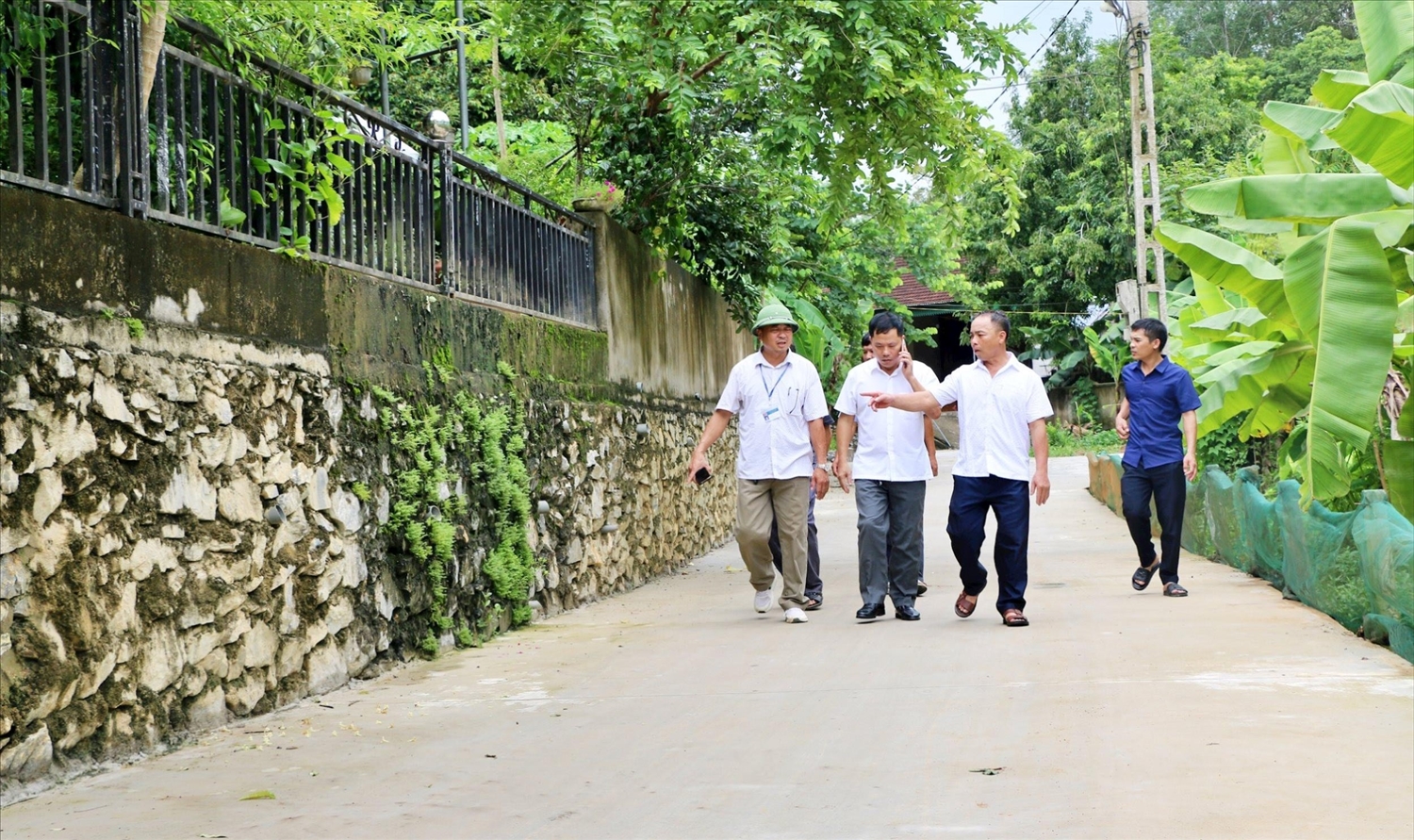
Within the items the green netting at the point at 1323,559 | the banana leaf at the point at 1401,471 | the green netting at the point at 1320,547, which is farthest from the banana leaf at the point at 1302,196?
the green netting at the point at 1323,559

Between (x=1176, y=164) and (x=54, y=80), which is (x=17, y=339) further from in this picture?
(x=1176, y=164)

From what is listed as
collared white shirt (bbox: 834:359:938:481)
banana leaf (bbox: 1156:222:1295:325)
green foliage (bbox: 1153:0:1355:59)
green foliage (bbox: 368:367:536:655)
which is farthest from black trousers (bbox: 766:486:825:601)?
green foliage (bbox: 1153:0:1355:59)

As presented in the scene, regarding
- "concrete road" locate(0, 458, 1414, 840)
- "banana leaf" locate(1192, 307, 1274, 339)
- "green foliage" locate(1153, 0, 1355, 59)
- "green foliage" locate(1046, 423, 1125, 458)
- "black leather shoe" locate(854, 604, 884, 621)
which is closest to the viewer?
"concrete road" locate(0, 458, 1414, 840)

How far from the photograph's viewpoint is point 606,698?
21.4 feet

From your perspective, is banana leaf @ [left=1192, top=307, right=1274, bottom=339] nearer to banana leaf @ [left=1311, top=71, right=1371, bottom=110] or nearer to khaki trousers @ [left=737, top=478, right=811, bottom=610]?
banana leaf @ [left=1311, top=71, right=1371, bottom=110]

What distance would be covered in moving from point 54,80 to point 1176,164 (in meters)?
31.8

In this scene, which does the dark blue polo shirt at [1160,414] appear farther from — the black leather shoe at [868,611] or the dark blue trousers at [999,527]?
the black leather shoe at [868,611]

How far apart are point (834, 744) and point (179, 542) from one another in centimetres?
259

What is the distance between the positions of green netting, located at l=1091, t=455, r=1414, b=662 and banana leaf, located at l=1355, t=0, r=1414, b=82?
2537 mm

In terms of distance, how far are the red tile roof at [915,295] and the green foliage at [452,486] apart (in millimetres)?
32696

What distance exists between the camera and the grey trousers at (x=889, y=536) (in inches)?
352

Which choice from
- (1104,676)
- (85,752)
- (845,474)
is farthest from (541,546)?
(85,752)

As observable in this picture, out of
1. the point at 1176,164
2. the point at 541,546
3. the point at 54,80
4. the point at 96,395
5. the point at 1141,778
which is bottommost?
the point at 1141,778

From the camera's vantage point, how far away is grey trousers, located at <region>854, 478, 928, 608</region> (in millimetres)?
8953
